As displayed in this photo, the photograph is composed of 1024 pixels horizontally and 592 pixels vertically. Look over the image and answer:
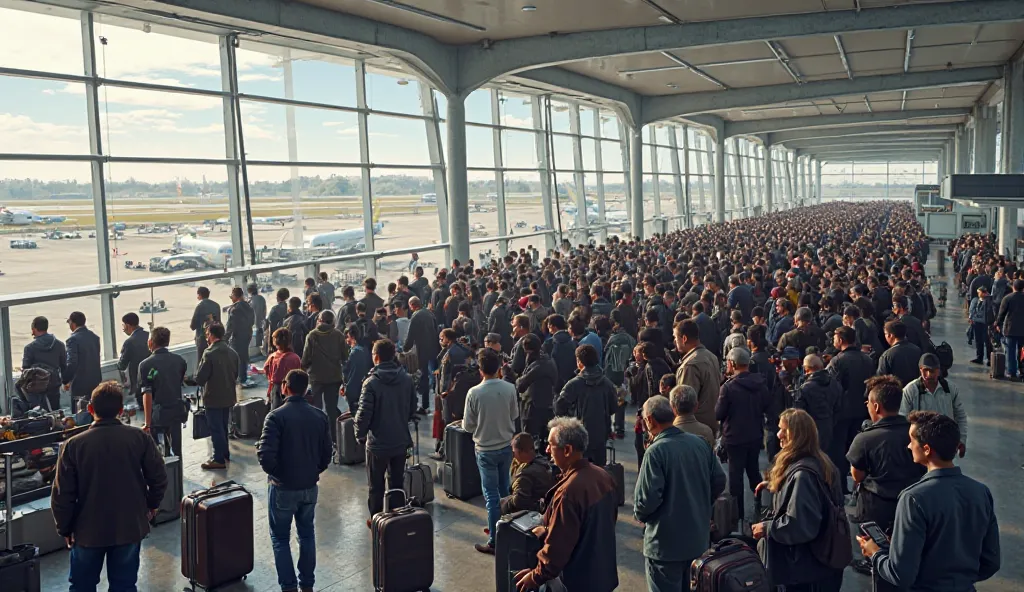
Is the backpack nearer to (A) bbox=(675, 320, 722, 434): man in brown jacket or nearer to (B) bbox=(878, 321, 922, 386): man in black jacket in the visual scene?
(A) bbox=(675, 320, 722, 434): man in brown jacket

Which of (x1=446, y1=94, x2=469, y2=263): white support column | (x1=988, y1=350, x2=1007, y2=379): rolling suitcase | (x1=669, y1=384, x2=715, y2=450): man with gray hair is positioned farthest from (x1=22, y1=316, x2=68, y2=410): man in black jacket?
(x1=988, y1=350, x2=1007, y2=379): rolling suitcase

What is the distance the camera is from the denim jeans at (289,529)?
18.0 ft

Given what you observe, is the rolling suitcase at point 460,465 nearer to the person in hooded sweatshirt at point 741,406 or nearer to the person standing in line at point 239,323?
the person in hooded sweatshirt at point 741,406

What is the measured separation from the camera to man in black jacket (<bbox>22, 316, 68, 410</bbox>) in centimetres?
891

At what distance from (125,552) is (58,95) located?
980 cm

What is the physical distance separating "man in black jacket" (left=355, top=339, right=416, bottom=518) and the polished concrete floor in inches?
30.1

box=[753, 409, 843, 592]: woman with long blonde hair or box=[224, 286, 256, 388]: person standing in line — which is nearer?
box=[753, 409, 843, 592]: woman with long blonde hair

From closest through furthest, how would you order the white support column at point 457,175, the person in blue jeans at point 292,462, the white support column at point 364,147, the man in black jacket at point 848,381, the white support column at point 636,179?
1. the person in blue jeans at point 292,462
2. the man in black jacket at point 848,381
3. the white support column at point 364,147
4. the white support column at point 457,175
5. the white support column at point 636,179

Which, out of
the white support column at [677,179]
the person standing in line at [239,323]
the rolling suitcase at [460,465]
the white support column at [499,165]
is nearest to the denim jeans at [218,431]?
the rolling suitcase at [460,465]

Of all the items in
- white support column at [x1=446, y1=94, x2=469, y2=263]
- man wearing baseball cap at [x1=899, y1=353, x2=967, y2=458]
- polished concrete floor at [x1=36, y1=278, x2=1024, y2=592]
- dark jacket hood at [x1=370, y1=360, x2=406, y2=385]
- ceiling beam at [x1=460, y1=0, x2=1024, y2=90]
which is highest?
ceiling beam at [x1=460, y1=0, x2=1024, y2=90]

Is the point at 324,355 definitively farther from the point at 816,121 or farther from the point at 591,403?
the point at 816,121

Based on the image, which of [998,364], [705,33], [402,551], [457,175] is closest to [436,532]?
[402,551]

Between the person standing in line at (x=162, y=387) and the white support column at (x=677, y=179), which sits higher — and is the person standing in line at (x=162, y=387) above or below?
below

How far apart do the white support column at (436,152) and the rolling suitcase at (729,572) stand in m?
16.9
